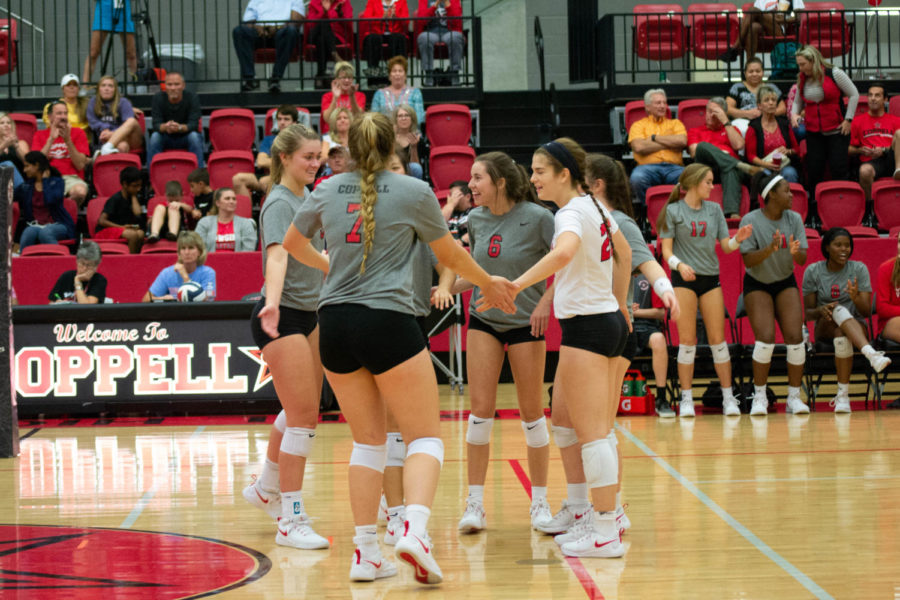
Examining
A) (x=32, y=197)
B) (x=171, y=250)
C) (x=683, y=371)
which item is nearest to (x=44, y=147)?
(x=32, y=197)

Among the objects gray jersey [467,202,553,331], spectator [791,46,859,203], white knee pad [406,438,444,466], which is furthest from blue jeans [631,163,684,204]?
white knee pad [406,438,444,466]

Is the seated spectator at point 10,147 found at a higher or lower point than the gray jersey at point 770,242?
higher

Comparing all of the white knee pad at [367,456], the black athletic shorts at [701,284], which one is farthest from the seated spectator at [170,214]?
the white knee pad at [367,456]

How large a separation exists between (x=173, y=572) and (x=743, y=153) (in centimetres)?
994

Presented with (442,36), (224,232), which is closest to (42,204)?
(224,232)

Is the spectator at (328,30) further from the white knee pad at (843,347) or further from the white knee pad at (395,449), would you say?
the white knee pad at (395,449)

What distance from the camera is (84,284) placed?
10242 mm

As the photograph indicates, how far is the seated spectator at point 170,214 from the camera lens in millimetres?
11688

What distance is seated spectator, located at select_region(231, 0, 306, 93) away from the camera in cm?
1467

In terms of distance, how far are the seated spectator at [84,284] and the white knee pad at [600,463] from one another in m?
6.76

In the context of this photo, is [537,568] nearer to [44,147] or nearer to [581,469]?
[581,469]

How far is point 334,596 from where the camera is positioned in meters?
4.14

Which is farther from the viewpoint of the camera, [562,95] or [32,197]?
[562,95]

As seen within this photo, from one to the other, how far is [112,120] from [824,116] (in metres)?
8.65
